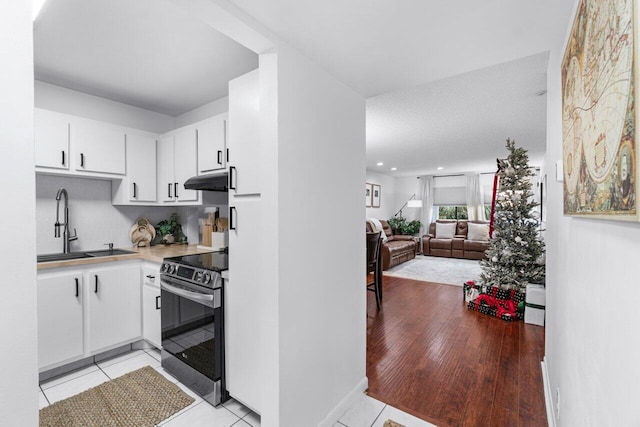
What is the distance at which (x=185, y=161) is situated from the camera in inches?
110

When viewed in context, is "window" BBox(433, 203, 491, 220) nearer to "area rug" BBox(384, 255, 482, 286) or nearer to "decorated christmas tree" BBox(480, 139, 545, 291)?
"area rug" BBox(384, 255, 482, 286)

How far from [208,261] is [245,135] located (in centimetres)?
102

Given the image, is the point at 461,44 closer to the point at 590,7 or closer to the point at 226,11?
the point at 590,7

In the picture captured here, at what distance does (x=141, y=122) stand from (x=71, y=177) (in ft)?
2.82

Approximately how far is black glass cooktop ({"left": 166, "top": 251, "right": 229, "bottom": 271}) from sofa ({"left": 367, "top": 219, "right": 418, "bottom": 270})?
14.1ft

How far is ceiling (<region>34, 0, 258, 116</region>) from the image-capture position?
1646 millimetres

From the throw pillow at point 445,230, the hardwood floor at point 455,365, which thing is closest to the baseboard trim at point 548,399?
the hardwood floor at point 455,365

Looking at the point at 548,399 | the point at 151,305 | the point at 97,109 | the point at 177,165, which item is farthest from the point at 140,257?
the point at 548,399

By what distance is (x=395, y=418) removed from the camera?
1.84 m

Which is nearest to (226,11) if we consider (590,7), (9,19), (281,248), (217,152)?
(9,19)

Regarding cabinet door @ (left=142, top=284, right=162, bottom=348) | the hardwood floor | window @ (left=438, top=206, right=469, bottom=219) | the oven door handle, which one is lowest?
the hardwood floor

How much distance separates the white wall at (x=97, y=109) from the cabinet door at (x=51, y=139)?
0.20 m

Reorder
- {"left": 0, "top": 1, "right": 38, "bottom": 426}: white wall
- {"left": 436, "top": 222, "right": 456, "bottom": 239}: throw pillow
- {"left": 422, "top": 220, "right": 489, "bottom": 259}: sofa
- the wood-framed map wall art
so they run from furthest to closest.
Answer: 1. {"left": 436, "top": 222, "right": 456, "bottom": 239}: throw pillow
2. {"left": 422, "top": 220, "right": 489, "bottom": 259}: sofa
3. {"left": 0, "top": 1, "right": 38, "bottom": 426}: white wall
4. the wood-framed map wall art

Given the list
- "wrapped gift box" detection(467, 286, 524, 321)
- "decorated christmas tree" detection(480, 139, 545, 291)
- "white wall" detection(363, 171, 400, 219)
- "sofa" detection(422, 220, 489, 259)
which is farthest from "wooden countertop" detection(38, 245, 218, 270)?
"sofa" detection(422, 220, 489, 259)
